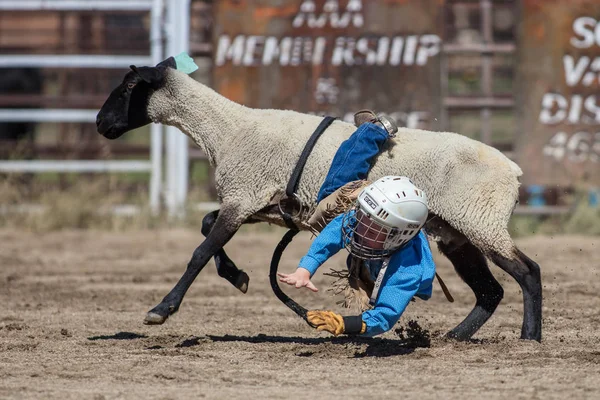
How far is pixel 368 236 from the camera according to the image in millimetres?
5402

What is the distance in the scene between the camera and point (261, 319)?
7.30 meters

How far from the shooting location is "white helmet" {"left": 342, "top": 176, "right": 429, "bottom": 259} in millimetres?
5285

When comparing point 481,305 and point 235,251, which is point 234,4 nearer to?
point 235,251

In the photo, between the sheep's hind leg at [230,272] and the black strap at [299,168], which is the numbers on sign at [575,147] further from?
the sheep's hind leg at [230,272]

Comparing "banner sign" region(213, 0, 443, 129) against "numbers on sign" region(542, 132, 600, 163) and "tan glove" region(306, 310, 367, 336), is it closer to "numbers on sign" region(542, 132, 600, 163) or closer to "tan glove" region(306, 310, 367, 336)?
"numbers on sign" region(542, 132, 600, 163)

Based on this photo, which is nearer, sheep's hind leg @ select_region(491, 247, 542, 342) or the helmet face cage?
the helmet face cage

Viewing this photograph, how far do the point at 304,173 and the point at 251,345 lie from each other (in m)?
1.12

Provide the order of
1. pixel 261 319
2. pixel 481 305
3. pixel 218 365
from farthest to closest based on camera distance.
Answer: pixel 261 319
pixel 481 305
pixel 218 365

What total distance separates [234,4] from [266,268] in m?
3.94

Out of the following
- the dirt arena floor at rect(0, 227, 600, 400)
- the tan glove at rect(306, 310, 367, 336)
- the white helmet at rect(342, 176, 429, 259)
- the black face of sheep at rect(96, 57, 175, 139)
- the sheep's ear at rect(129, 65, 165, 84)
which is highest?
the sheep's ear at rect(129, 65, 165, 84)

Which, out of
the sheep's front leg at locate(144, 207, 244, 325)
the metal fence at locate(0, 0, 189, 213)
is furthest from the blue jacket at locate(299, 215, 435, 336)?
the metal fence at locate(0, 0, 189, 213)

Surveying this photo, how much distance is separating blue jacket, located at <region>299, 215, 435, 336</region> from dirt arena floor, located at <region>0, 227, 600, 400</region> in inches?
10.1

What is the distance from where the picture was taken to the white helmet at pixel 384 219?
5285 mm

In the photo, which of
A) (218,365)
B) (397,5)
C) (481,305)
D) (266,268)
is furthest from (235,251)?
(218,365)
